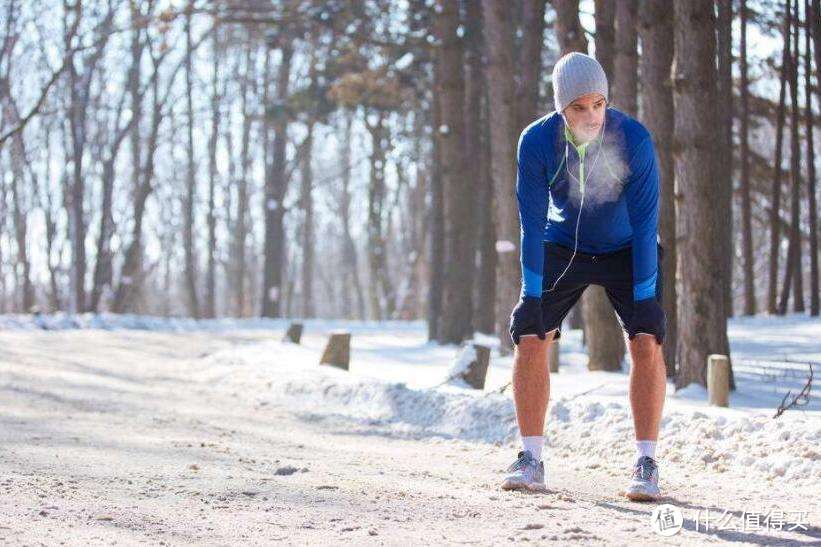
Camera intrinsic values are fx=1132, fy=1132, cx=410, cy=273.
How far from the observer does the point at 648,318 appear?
480cm

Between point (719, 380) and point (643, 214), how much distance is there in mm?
3312

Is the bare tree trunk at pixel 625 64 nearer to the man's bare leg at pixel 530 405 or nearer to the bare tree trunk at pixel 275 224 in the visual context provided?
the man's bare leg at pixel 530 405

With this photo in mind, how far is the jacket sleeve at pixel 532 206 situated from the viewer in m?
4.78

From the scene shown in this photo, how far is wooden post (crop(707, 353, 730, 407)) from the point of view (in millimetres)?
7660

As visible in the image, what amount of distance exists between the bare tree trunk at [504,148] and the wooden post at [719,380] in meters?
6.49

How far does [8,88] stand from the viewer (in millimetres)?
33312

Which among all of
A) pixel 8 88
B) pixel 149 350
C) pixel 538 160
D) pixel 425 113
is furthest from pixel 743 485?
pixel 8 88

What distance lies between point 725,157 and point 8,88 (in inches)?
881

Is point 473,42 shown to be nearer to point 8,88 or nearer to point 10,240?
point 8,88

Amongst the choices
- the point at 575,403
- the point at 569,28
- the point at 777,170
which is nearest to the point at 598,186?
the point at 575,403

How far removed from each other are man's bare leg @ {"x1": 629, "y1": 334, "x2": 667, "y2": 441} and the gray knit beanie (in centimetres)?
106

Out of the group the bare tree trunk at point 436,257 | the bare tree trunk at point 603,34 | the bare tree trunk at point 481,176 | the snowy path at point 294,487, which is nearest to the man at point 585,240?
the snowy path at point 294,487

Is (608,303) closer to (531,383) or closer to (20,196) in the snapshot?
(531,383)

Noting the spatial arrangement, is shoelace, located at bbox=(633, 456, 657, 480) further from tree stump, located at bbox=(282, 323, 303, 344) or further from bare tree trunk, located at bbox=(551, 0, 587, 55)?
tree stump, located at bbox=(282, 323, 303, 344)
